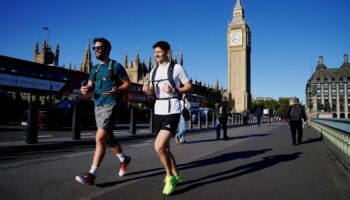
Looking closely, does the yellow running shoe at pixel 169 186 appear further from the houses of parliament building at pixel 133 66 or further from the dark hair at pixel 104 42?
the houses of parliament building at pixel 133 66

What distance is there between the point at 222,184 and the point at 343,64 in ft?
431

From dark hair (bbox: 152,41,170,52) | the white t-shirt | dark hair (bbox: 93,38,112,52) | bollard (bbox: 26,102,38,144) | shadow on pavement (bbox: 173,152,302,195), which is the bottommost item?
shadow on pavement (bbox: 173,152,302,195)

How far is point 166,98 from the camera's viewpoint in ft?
12.0

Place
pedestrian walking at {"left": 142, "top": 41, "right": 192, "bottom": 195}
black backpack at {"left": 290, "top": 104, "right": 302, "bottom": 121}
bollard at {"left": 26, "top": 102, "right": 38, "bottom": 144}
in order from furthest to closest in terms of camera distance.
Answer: black backpack at {"left": 290, "top": 104, "right": 302, "bottom": 121}
bollard at {"left": 26, "top": 102, "right": 38, "bottom": 144}
pedestrian walking at {"left": 142, "top": 41, "right": 192, "bottom": 195}

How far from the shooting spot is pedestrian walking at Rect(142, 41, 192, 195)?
11.7 ft

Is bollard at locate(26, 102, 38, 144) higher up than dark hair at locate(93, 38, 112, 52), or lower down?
lower down

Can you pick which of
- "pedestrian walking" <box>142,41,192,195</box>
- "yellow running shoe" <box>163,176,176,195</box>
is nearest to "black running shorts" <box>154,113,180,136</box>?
"pedestrian walking" <box>142,41,192,195</box>

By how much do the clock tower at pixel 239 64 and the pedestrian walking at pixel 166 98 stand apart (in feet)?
332

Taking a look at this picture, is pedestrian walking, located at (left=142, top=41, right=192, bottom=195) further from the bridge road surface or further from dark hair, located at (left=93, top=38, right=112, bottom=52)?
dark hair, located at (left=93, top=38, right=112, bottom=52)

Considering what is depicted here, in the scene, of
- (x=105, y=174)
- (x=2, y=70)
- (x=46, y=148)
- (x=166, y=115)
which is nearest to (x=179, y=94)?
(x=166, y=115)

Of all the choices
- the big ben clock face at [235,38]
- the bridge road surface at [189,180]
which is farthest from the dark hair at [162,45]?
the big ben clock face at [235,38]

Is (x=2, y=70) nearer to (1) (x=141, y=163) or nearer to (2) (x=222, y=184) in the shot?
(1) (x=141, y=163)

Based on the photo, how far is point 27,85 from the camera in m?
20.3

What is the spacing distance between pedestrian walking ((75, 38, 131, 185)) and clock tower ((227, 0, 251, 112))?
101m
